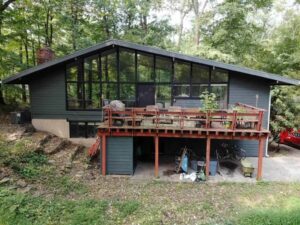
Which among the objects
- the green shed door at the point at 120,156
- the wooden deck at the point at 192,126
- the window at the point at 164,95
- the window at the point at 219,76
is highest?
the window at the point at 219,76

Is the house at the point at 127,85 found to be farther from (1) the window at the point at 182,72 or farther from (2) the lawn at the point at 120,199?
(2) the lawn at the point at 120,199

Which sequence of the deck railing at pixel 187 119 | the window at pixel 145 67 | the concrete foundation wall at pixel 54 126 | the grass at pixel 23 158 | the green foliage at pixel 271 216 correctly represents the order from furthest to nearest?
the concrete foundation wall at pixel 54 126 → the window at pixel 145 67 → the deck railing at pixel 187 119 → the grass at pixel 23 158 → the green foliage at pixel 271 216

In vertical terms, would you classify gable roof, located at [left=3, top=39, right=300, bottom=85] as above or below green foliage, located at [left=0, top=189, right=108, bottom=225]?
above

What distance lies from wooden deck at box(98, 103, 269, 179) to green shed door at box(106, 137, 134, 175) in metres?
0.18

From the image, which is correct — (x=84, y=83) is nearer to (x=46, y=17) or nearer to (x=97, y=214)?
(x=97, y=214)

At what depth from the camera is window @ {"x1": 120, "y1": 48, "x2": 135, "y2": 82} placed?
10125 mm

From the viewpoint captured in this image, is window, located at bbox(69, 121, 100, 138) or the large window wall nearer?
the large window wall

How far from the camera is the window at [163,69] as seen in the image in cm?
1005

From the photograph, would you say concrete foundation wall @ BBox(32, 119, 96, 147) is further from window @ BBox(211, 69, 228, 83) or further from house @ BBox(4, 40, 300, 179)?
window @ BBox(211, 69, 228, 83)

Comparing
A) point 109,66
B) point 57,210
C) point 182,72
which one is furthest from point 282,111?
point 57,210

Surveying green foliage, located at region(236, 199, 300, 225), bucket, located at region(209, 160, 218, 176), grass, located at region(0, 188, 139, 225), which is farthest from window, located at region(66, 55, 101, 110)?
green foliage, located at region(236, 199, 300, 225)

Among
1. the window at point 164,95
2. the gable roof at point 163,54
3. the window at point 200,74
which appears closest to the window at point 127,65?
the gable roof at point 163,54

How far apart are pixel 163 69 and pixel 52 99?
5233mm

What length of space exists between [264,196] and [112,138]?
5110 mm
